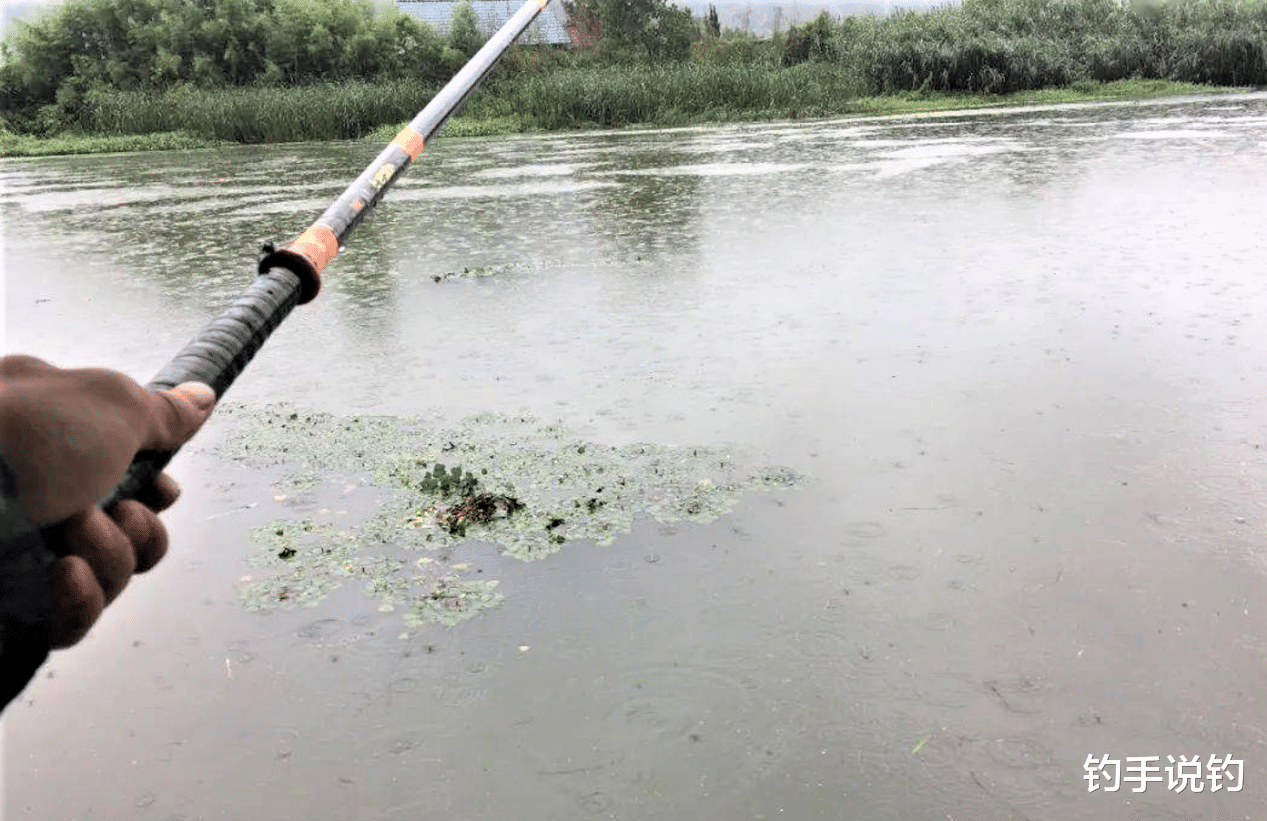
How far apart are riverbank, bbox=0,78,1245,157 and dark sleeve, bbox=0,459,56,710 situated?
1000 inches

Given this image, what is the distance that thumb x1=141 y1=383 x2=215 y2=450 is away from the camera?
3.50 ft

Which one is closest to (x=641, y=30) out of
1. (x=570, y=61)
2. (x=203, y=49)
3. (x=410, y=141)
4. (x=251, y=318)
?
(x=570, y=61)

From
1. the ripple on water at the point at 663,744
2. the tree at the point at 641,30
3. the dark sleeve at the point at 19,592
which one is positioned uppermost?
the tree at the point at 641,30

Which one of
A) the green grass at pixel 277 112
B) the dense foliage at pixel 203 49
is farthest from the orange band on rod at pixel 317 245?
the dense foliage at pixel 203 49

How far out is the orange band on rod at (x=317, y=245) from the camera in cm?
168

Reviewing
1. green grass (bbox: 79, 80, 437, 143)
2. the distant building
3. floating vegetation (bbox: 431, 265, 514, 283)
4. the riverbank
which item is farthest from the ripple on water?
the distant building

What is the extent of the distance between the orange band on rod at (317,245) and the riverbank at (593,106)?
80.4 ft

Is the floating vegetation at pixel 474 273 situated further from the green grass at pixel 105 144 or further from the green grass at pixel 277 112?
the green grass at pixel 105 144

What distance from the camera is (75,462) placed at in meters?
0.93

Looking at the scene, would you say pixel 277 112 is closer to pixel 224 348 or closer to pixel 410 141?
pixel 410 141

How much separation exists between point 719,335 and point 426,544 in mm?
2635

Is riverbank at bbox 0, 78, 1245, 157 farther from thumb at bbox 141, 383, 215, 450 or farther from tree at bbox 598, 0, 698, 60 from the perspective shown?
thumb at bbox 141, 383, 215, 450

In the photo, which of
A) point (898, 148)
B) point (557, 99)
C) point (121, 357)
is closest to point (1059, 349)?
point (121, 357)

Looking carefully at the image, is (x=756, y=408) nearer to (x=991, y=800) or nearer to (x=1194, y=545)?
(x=1194, y=545)
